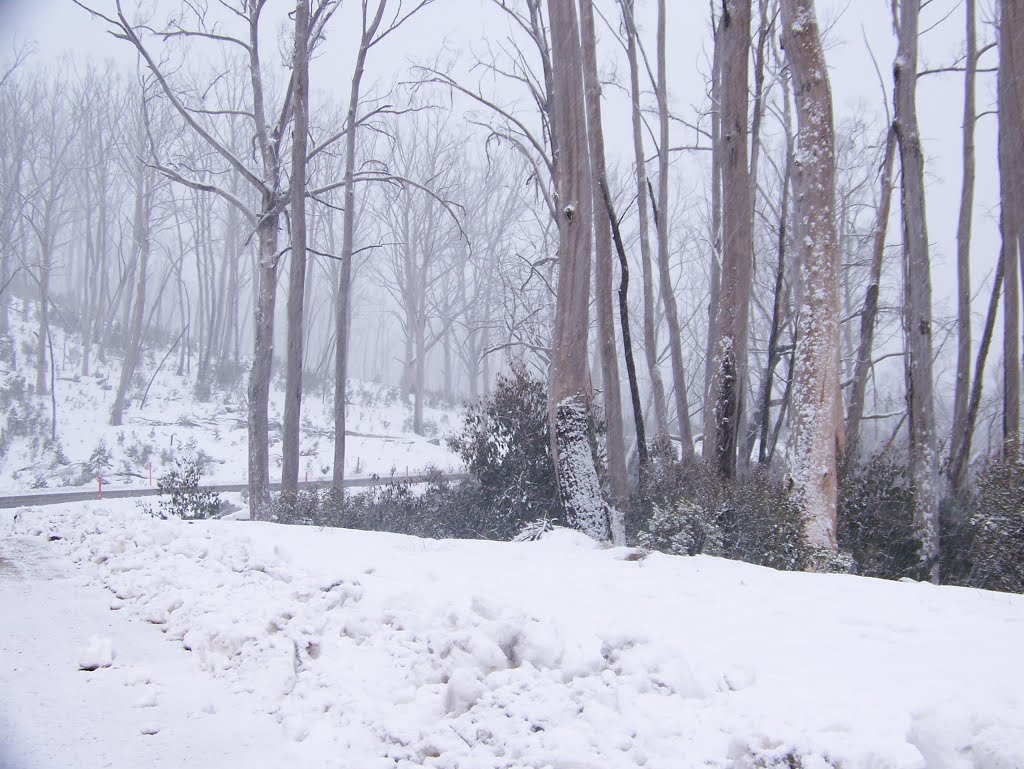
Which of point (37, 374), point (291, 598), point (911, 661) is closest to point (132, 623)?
point (291, 598)

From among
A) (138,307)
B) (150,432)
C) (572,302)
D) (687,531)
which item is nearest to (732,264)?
(572,302)

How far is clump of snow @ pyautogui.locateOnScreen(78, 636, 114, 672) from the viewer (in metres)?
3.82

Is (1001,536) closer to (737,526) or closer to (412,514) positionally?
(737,526)

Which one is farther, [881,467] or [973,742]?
[881,467]

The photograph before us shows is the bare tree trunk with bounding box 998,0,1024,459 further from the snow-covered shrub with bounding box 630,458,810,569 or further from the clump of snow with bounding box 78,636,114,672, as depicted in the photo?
the clump of snow with bounding box 78,636,114,672

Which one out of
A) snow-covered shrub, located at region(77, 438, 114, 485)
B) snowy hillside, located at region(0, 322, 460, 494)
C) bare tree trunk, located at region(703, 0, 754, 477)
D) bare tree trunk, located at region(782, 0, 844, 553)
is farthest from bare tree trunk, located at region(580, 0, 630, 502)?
snow-covered shrub, located at region(77, 438, 114, 485)

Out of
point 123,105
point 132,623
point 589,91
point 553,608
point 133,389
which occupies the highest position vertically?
point 123,105

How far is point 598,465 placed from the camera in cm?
913

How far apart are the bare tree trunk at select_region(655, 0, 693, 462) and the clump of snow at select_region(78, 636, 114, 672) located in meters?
7.93

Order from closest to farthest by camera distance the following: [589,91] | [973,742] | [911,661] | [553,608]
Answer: [973,742], [911,661], [553,608], [589,91]

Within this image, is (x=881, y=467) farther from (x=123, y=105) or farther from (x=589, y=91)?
(x=123, y=105)

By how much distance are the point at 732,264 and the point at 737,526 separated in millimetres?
3827

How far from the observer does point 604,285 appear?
31.2ft

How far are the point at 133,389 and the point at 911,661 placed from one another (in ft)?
87.8
